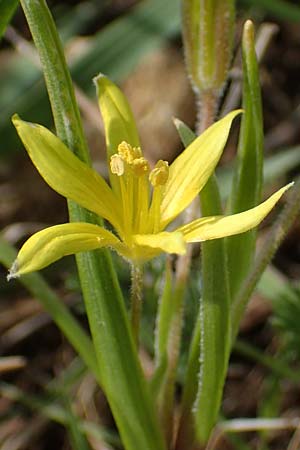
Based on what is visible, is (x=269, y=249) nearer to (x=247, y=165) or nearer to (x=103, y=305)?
(x=247, y=165)

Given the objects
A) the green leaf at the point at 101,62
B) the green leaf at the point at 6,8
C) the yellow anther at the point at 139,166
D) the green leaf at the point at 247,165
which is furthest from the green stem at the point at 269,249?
the green leaf at the point at 101,62

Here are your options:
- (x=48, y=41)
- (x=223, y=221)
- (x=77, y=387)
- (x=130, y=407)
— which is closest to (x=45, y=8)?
(x=48, y=41)

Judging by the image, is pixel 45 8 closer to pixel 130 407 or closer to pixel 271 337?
pixel 130 407

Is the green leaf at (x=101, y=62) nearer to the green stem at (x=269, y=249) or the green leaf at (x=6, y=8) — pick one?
the green leaf at (x=6, y=8)

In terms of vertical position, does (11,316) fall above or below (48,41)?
below

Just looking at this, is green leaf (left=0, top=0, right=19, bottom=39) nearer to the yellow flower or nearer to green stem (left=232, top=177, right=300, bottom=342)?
the yellow flower

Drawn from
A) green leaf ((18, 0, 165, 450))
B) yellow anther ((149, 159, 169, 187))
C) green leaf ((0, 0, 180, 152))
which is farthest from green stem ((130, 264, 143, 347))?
green leaf ((0, 0, 180, 152))

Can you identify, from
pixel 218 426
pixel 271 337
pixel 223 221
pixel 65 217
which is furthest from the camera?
pixel 65 217
